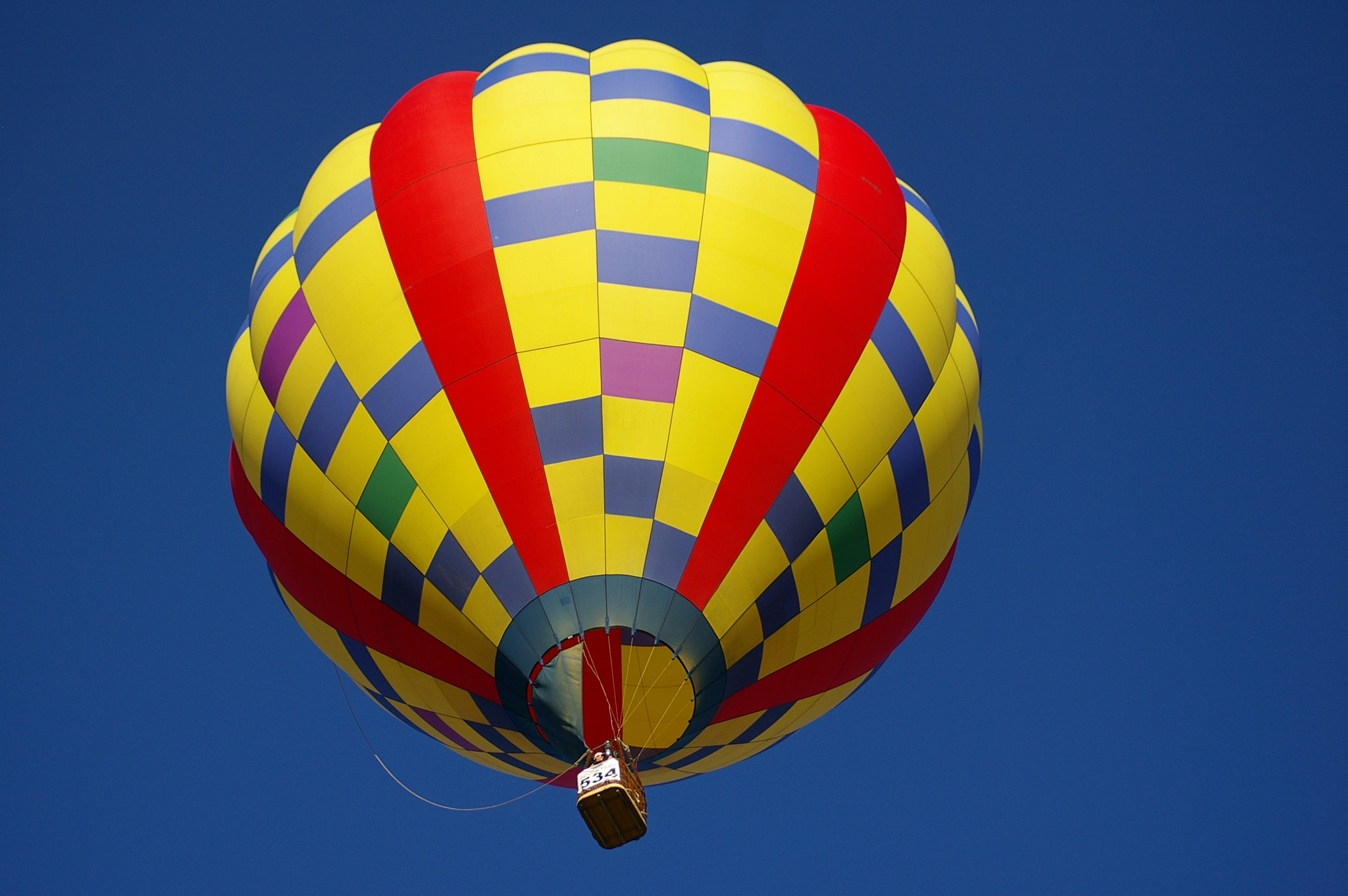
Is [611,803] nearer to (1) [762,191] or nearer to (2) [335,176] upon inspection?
(1) [762,191]

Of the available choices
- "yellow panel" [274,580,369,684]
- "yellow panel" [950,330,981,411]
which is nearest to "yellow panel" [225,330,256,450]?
"yellow panel" [274,580,369,684]

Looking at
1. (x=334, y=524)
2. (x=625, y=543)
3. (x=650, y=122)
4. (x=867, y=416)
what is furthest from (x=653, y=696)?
(x=650, y=122)

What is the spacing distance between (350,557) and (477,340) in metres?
1.78

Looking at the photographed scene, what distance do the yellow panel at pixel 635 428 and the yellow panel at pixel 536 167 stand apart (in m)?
1.77

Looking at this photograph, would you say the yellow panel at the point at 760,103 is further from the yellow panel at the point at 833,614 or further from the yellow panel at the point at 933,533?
the yellow panel at the point at 833,614

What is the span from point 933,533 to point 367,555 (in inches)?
164

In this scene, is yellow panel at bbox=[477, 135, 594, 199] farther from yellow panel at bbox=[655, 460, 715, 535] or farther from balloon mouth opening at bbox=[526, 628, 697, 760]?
balloon mouth opening at bbox=[526, 628, 697, 760]

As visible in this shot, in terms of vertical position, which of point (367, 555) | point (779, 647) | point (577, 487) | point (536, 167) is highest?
point (536, 167)

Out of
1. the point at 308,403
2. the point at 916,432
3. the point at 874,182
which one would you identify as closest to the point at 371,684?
the point at 308,403

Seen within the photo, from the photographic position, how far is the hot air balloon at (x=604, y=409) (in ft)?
28.9

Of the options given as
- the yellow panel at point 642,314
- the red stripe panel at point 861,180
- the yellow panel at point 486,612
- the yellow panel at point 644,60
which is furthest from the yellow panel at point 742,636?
the yellow panel at point 644,60

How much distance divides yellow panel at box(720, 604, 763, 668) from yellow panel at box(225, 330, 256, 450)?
4146 mm

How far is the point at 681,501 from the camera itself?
8.83 metres

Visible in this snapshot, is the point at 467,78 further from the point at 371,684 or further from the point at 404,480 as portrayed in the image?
the point at 371,684
